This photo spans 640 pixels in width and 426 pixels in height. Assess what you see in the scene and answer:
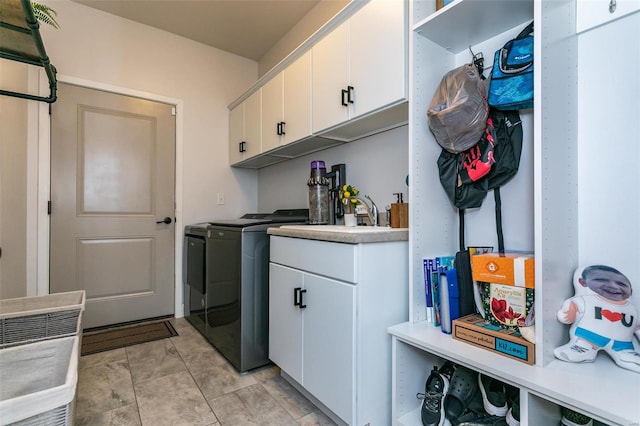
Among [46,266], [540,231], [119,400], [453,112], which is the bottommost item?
[119,400]

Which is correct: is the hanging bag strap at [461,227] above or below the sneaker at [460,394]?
above

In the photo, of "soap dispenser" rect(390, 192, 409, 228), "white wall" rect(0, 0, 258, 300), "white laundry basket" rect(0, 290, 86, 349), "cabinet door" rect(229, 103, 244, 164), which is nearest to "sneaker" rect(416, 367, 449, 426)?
"soap dispenser" rect(390, 192, 409, 228)

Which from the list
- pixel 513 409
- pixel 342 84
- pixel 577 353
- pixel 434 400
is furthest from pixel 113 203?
pixel 577 353

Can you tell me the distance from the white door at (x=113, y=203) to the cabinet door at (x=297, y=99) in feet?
4.48

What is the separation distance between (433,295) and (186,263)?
2.35 m

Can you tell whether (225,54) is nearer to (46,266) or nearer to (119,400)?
(46,266)

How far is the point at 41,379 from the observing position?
104 centimetres

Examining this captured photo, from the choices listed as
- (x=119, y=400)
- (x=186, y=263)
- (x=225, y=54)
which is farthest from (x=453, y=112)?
(x=225, y=54)

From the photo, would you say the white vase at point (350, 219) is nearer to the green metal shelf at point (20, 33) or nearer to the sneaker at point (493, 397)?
the sneaker at point (493, 397)

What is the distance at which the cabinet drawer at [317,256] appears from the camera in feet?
4.10

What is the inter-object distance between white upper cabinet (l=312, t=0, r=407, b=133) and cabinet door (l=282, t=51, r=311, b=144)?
81 millimetres

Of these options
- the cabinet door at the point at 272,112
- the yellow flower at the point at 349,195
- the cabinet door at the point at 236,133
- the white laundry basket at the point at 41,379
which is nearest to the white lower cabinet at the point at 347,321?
the yellow flower at the point at 349,195

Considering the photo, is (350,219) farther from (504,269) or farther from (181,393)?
(181,393)

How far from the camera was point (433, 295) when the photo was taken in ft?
4.31
